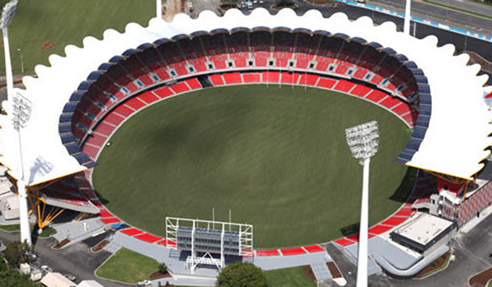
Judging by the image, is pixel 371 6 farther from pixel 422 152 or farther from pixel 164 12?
pixel 422 152

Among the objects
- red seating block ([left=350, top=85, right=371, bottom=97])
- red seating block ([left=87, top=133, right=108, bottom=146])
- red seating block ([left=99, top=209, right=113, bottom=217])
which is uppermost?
red seating block ([left=350, top=85, right=371, bottom=97])

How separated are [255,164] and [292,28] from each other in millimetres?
41592

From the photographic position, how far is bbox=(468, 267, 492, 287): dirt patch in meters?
87.0

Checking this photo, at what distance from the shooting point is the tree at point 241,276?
81.3 metres

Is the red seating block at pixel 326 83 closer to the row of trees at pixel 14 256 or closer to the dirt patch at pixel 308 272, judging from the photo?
the dirt patch at pixel 308 272

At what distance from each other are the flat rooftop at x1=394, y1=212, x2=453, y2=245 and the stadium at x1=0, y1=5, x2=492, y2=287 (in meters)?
2.43

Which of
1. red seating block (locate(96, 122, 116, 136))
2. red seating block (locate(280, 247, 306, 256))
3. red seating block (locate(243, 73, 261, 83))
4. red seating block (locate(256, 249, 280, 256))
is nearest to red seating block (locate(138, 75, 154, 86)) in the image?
red seating block (locate(96, 122, 116, 136))

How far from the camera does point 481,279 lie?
87812mm

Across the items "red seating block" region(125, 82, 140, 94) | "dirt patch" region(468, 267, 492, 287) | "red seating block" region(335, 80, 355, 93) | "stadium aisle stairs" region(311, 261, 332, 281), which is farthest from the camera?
"red seating block" region(335, 80, 355, 93)

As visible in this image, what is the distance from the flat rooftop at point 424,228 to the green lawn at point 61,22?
104m

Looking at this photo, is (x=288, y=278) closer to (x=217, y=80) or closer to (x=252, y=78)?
(x=217, y=80)

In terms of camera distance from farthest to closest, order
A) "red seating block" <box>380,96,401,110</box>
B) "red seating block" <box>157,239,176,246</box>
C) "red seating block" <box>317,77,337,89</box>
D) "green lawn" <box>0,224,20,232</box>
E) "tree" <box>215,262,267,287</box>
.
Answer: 1. "red seating block" <box>317,77,337,89</box>
2. "red seating block" <box>380,96,401,110</box>
3. "green lawn" <box>0,224,20,232</box>
4. "red seating block" <box>157,239,176,246</box>
5. "tree" <box>215,262,267,287</box>

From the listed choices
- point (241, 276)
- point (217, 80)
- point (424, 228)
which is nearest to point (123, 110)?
point (217, 80)

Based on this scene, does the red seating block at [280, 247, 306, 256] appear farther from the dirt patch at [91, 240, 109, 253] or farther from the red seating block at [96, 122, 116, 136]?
the red seating block at [96, 122, 116, 136]
